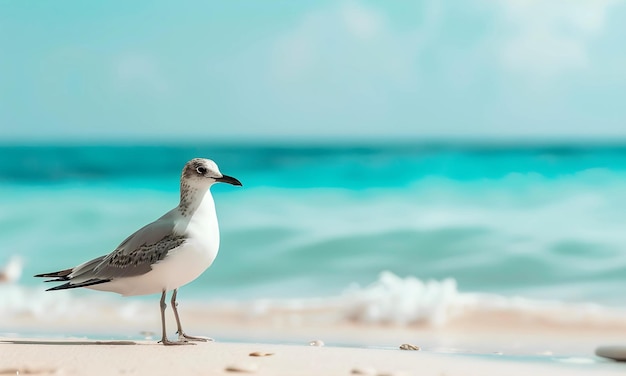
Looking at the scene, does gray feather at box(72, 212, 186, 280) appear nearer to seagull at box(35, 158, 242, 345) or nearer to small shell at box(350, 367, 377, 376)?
seagull at box(35, 158, 242, 345)

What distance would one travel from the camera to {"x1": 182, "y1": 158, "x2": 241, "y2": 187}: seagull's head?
4.15m

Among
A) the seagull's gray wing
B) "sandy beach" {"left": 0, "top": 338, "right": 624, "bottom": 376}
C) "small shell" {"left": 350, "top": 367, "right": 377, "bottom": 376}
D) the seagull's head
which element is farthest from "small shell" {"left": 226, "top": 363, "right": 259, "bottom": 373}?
the seagull's head

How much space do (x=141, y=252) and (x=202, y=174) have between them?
0.45m

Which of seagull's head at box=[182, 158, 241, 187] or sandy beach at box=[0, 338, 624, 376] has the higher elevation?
seagull's head at box=[182, 158, 241, 187]

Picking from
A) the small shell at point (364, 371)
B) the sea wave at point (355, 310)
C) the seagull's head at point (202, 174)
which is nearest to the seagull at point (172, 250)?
the seagull's head at point (202, 174)

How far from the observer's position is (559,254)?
380 inches

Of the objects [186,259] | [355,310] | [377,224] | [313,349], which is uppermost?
[377,224]

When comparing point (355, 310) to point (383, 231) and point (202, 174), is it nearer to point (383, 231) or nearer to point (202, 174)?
point (202, 174)

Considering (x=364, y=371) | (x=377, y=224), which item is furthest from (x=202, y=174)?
(x=377, y=224)

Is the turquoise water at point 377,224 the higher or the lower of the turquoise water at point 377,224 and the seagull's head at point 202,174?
the higher

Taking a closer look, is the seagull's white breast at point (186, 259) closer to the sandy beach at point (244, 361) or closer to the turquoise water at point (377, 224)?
the sandy beach at point (244, 361)

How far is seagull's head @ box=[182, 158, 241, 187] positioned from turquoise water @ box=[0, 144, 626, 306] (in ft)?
11.3

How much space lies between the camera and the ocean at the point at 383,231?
789 cm

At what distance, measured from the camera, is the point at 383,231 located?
1103 centimetres
